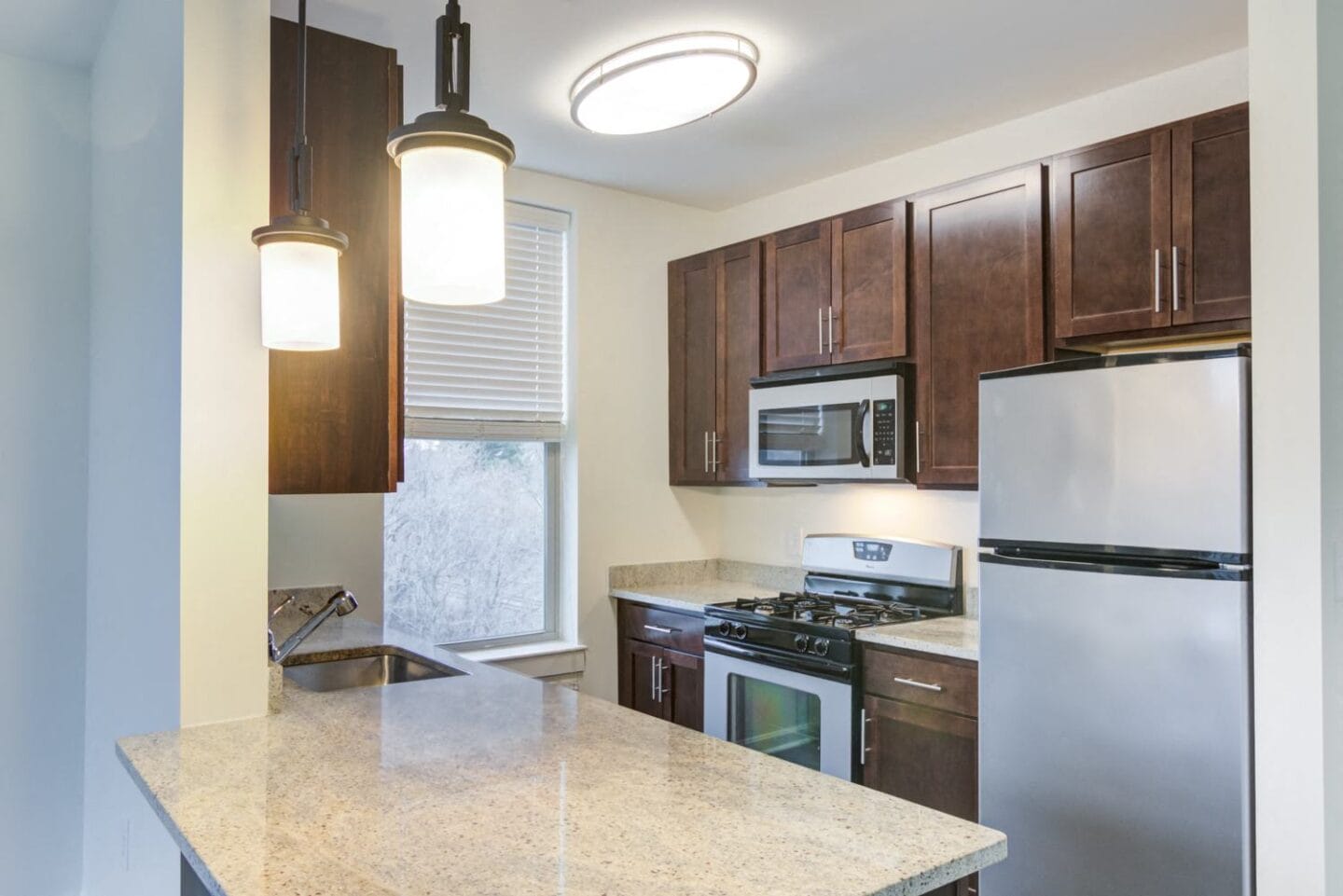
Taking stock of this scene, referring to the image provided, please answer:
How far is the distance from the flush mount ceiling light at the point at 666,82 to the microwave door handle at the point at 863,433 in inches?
45.4

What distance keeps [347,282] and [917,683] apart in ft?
6.33

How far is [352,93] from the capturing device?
81.1 inches

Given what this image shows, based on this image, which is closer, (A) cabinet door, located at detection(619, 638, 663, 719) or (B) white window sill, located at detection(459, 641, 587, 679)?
(B) white window sill, located at detection(459, 641, 587, 679)

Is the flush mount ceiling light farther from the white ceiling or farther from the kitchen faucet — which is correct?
the kitchen faucet

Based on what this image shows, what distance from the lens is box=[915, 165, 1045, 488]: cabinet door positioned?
9.17 feet

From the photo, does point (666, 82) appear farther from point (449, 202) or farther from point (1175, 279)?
point (449, 202)

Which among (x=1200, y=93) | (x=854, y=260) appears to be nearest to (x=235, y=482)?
(x=854, y=260)

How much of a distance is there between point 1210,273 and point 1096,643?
102 centimetres

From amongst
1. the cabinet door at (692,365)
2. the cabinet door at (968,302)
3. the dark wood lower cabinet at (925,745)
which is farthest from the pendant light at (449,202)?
the cabinet door at (692,365)

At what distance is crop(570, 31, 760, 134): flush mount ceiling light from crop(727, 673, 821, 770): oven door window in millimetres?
1876

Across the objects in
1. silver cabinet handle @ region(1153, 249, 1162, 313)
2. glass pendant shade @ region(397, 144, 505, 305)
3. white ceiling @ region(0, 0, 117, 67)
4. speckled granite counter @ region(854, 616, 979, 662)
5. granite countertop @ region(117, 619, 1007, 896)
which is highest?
white ceiling @ region(0, 0, 117, 67)

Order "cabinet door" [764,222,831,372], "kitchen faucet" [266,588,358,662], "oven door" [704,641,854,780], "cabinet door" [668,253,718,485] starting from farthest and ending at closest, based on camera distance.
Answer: "cabinet door" [668,253,718,485]
"cabinet door" [764,222,831,372]
"oven door" [704,641,854,780]
"kitchen faucet" [266,588,358,662]

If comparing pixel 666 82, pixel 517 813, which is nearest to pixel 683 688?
pixel 666 82

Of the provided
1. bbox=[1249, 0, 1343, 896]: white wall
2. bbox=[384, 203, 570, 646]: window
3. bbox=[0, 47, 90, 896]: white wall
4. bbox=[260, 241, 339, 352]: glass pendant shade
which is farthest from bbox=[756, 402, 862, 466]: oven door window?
bbox=[0, 47, 90, 896]: white wall
